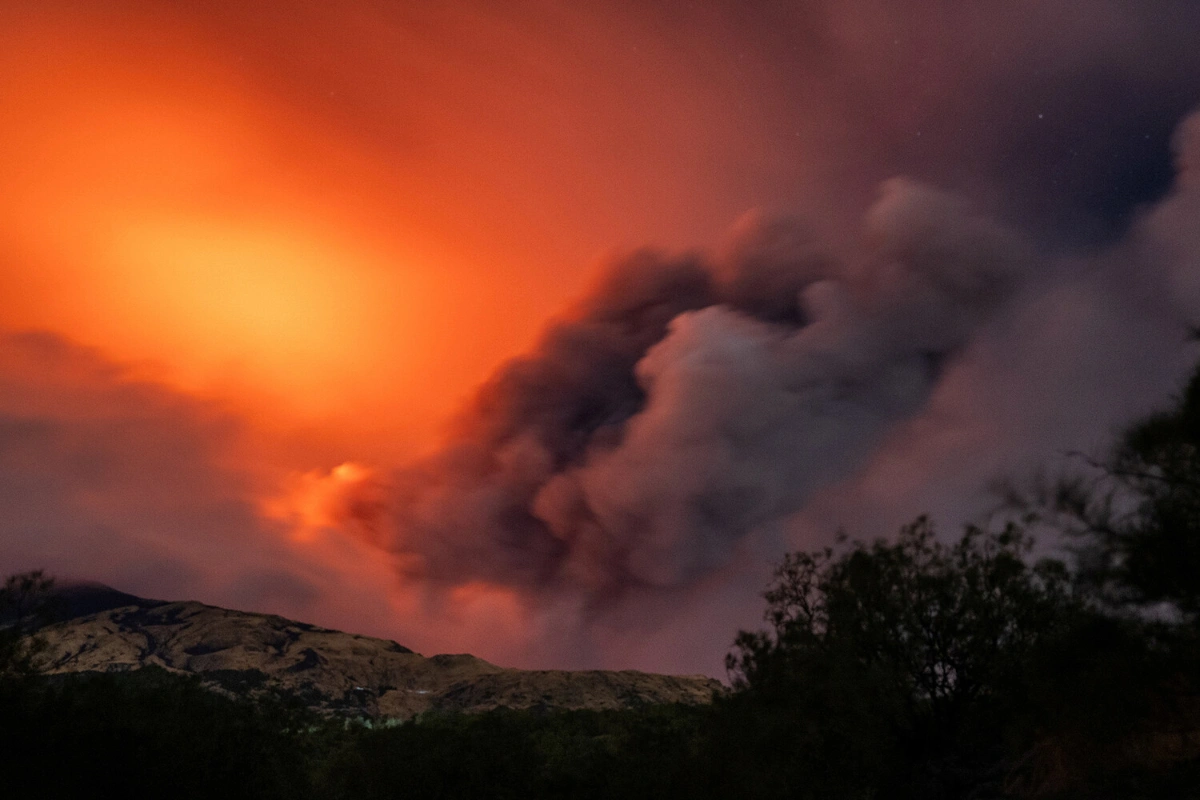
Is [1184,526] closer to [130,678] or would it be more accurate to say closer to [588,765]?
[588,765]

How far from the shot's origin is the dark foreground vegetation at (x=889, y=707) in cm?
2047

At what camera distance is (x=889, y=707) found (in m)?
30.2

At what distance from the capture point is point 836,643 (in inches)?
1308

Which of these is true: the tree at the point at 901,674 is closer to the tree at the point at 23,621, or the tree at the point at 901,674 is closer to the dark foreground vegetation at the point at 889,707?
the dark foreground vegetation at the point at 889,707

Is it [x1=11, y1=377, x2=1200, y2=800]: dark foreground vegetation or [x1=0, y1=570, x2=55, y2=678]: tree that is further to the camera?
[x1=0, y1=570, x2=55, y2=678]: tree

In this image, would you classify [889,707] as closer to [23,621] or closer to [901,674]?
[901,674]

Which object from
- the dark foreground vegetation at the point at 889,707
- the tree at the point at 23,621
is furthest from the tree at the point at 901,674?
the tree at the point at 23,621

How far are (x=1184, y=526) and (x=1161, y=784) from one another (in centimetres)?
596

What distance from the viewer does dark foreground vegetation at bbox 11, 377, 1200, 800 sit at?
2047 centimetres

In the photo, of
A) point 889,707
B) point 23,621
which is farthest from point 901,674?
point 23,621

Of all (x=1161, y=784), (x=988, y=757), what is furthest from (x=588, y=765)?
(x=1161, y=784)

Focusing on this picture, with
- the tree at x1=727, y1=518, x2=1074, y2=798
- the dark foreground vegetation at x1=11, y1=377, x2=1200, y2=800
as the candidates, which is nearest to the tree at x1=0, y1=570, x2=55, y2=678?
the dark foreground vegetation at x1=11, y1=377, x2=1200, y2=800

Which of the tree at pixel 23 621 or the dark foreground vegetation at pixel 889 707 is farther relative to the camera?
the tree at pixel 23 621

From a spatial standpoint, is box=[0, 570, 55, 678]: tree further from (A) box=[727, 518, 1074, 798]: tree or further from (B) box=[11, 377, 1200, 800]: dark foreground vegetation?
(A) box=[727, 518, 1074, 798]: tree
